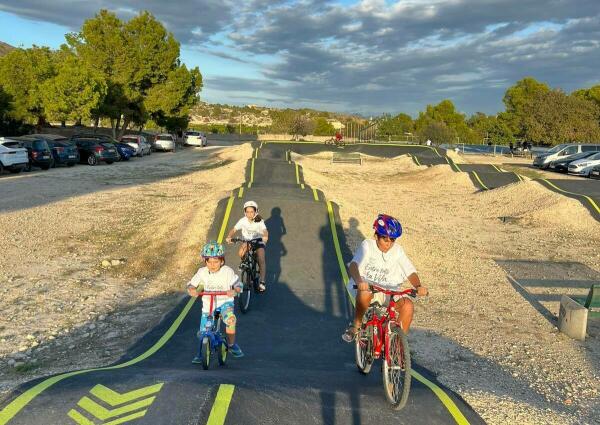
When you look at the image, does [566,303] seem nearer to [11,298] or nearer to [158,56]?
[11,298]

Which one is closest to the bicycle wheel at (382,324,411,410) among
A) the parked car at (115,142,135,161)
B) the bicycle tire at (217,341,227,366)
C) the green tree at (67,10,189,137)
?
the bicycle tire at (217,341,227,366)

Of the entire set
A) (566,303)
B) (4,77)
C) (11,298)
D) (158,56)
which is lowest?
(11,298)

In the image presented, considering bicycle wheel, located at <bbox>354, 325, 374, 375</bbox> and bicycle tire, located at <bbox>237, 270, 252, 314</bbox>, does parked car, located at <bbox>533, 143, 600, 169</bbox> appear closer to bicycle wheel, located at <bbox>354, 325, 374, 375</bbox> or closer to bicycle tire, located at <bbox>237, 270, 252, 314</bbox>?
bicycle tire, located at <bbox>237, 270, 252, 314</bbox>

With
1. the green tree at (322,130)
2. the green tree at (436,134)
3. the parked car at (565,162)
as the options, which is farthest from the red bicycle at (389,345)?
the green tree at (322,130)

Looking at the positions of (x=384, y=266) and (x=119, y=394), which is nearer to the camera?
(x=119, y=394)

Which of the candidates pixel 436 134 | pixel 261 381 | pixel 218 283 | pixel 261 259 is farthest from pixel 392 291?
pixel 436 134

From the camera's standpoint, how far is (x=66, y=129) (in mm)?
51531

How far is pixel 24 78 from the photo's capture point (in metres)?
41.9

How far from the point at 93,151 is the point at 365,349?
32492 mm

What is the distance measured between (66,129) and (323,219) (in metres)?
45.1

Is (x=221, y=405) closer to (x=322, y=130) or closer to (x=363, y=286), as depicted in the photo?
(x=363, y=286)

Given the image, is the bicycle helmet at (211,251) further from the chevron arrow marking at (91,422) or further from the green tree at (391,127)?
the green tree at (391,127)

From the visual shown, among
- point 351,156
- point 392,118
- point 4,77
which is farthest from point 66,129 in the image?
point 392,118

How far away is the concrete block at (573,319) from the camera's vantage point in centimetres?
883
